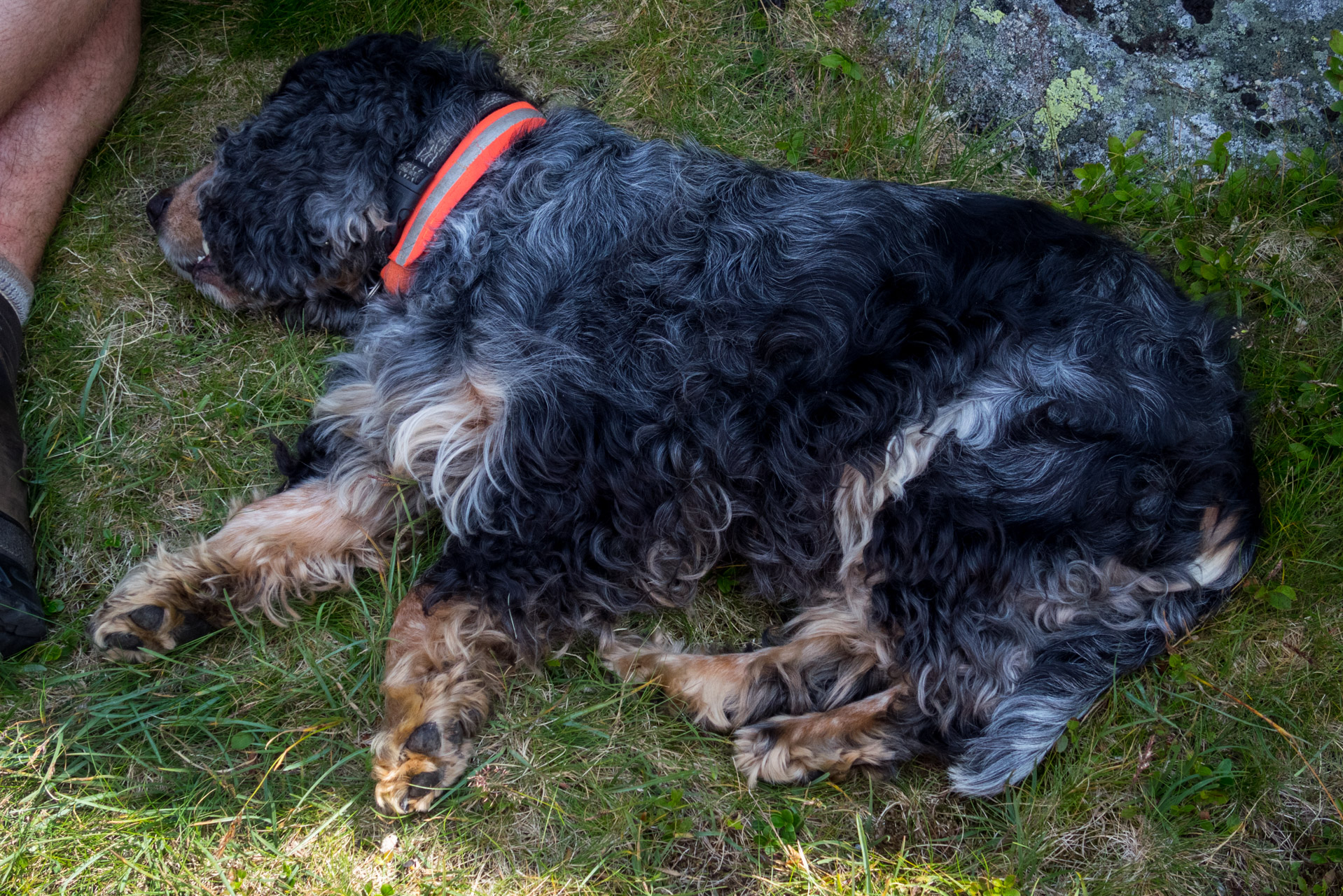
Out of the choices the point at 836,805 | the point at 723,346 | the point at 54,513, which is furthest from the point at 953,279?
the point at 54,513

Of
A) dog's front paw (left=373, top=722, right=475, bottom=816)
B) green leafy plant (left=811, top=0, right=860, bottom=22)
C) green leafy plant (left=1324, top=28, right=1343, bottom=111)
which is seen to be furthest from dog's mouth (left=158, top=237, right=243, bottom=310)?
green leafy plant (left=1324, top=28, right=1343, bottom=111)

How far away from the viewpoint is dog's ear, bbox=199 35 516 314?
9.64 ft

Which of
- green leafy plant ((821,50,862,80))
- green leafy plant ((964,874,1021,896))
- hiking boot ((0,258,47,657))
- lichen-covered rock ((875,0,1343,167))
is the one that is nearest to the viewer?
green leafy plant ((964,874,1021,896))

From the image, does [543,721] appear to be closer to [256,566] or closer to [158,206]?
[256,566]

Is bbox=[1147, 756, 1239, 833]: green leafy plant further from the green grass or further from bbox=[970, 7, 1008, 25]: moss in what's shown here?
bbox=[970, 7, 1008, 25]: moss

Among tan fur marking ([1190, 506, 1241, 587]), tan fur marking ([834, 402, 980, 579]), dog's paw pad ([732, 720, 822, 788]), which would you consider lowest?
dog's paw pad ([732, 720, 822, 788])

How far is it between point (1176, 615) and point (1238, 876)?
0.71 m

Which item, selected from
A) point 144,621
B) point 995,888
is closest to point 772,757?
point 995,888

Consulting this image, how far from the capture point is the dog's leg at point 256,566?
2.77 meters

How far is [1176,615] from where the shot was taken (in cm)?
274

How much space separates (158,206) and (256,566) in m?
1.42

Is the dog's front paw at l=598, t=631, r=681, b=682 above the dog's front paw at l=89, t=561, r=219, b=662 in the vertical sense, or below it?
below

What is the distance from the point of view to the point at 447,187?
296cm

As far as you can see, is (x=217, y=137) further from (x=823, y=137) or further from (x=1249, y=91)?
(x=1249, y=91)
